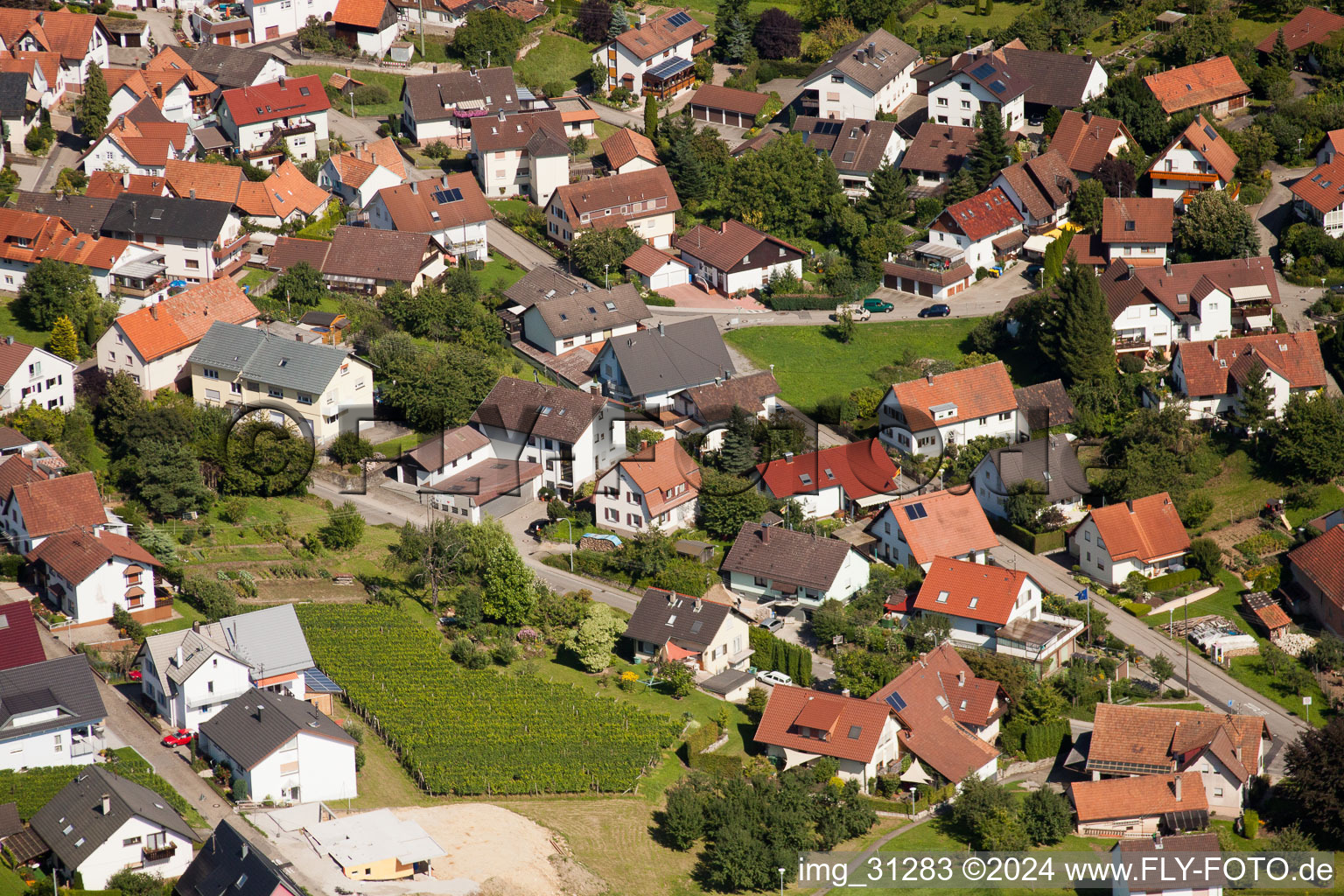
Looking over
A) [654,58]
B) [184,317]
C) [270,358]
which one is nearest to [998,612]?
[270,358]

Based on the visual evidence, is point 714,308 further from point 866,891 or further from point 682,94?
point 866,891

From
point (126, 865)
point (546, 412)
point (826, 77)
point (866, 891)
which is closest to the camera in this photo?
point (126, 865)

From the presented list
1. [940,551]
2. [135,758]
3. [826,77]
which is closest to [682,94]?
[826,77]

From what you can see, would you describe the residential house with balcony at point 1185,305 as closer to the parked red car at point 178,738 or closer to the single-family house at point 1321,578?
the single-family house at point 1321,578

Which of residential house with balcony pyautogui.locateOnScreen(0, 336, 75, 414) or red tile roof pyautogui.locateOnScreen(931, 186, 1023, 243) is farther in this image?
red tile roof pyautogui.locateOnScreen(931, 186, 1023, 243)

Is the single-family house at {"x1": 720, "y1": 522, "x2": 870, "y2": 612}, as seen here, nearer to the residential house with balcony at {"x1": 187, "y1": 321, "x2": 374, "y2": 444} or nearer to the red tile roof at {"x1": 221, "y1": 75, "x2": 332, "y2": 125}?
the residential house with balcony at {"x1": 187, "y1": 321, "x2": 374, "y2": 444}

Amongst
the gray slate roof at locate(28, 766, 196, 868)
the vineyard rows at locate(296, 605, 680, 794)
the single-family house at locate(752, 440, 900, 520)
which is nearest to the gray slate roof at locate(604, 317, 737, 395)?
the single-family house at locate(752, 440, 900, 520)
